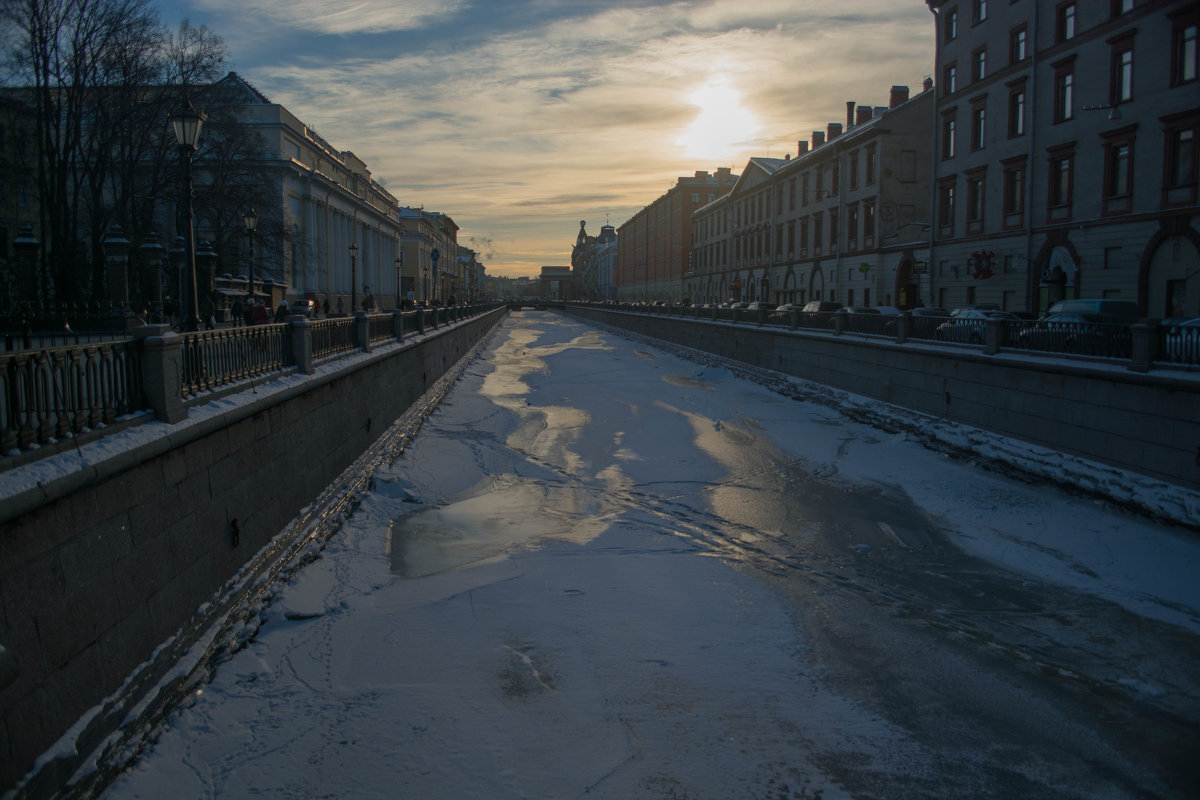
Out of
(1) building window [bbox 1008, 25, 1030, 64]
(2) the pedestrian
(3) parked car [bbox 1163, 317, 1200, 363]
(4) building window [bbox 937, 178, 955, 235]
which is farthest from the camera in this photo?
(4) building window [bbox 937, 178, 955, 235]

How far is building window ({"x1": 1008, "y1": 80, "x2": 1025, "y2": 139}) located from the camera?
32625 mm

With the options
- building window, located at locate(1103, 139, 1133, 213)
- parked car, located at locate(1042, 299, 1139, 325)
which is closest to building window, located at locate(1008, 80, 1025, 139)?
building window, located at locate(1103, 139, 1133, 213)

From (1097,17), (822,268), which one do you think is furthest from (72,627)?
(822,268)

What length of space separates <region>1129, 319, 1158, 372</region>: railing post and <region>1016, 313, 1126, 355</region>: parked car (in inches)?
33.8

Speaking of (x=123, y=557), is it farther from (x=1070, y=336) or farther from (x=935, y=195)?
(x=935, y=195)

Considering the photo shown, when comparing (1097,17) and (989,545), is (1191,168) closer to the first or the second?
(1097,17)

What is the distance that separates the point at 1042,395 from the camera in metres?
15.3

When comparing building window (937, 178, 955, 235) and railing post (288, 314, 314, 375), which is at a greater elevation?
building window (937, 178, 955, 235)

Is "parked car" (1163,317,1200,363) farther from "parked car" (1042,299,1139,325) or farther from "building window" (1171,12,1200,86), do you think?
"building window" (1171,12,1200,86)

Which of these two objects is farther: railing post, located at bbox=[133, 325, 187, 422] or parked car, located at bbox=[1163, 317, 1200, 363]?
parked car, located at bbox=[1163, 317, 1200, 363]

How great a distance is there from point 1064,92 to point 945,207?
8615 millimetres

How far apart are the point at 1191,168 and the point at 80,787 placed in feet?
98.3

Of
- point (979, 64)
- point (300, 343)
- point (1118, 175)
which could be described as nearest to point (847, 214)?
point (979, 64)

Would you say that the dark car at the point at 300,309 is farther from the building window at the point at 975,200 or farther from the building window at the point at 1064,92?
the building window at the point at 975,200
